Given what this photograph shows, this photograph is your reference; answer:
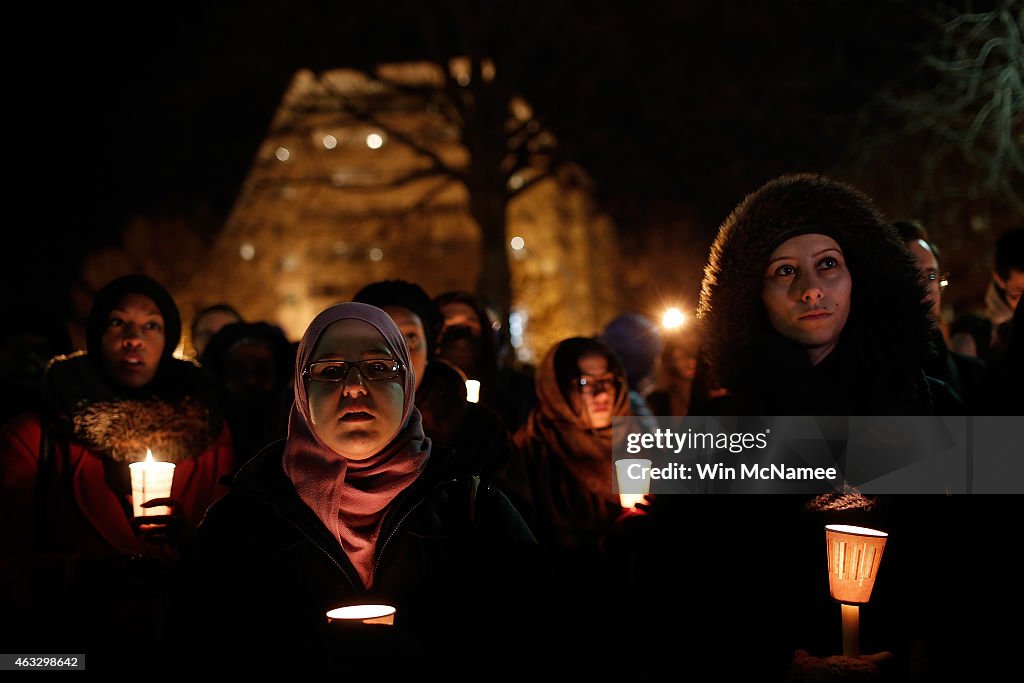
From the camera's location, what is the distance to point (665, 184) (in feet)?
60.4

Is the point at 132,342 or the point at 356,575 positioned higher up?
the point at 132,342

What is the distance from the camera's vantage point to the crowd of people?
2734mm

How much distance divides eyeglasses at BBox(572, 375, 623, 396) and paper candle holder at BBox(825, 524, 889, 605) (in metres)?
2.59

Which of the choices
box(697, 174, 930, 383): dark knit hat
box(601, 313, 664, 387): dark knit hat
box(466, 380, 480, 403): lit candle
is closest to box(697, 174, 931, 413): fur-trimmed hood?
box(697, 174, 930, 383): dark knit hat

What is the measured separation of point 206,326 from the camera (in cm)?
754

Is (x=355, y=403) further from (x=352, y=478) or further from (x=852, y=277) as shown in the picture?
(x=852, y=277)

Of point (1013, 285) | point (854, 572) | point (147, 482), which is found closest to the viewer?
point (854, 572)

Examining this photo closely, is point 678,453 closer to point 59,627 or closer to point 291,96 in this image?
point 59,627

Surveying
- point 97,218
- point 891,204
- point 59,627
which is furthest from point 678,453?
point 97,218

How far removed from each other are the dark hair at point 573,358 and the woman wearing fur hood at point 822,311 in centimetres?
196

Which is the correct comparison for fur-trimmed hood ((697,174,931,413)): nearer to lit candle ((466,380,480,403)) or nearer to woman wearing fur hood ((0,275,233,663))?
lit candle ((466,380,480,403))

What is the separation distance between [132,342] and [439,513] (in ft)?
6.84

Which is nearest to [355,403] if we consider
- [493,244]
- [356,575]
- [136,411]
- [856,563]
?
[356,575]

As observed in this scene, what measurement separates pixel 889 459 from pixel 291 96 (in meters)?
19.2
